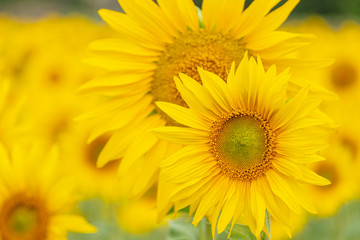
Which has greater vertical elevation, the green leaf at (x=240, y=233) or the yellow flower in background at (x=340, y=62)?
the yellow flower in background at (x=340, y=62)

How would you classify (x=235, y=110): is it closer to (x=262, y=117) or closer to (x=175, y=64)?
(x=262, y=117)

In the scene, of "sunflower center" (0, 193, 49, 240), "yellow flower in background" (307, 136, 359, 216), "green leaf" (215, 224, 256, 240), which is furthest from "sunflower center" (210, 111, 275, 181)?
"yellow flower in background" (307, 136, 359, 216)

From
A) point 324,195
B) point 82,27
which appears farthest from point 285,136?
point 82,27

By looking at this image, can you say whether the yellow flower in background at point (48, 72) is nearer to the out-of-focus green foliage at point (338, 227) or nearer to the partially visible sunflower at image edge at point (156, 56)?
the partially visible sunflower at image edge at point (156, 56)

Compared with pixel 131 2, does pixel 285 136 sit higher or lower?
lower

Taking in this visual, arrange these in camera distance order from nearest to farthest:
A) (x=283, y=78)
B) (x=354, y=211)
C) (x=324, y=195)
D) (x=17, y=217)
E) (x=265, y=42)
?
1. (x=283, y=78)
2. (x=265, y=42)
3. (x=17, y=217)
4. (x=324, y=195)
5. (x=354, y=211)

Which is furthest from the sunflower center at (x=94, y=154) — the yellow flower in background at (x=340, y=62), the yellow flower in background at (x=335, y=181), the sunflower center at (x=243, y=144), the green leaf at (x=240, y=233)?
the sunflower center at (x=243, y=144)
